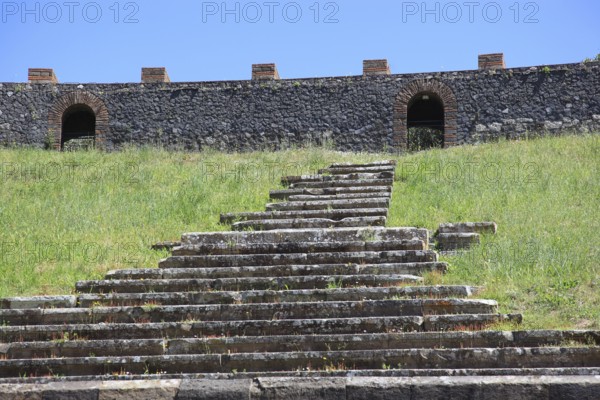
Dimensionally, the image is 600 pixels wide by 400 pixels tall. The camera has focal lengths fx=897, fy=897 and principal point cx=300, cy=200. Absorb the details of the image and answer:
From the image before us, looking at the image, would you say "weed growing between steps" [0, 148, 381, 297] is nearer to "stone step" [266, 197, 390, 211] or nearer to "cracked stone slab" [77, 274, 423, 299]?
"stone step" [266, 197, 390, 211]

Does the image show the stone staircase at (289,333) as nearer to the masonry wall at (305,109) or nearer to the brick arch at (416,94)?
the brick arch at (416,94)

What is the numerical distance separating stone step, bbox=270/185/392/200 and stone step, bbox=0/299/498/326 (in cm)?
576

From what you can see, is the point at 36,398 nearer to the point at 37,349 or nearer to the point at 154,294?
the point at 37,349

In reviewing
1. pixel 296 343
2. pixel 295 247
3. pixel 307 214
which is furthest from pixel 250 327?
pixel 307 214

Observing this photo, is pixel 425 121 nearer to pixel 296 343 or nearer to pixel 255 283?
pixel 255 283

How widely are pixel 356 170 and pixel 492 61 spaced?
589cm

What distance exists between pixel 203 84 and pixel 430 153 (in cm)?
625

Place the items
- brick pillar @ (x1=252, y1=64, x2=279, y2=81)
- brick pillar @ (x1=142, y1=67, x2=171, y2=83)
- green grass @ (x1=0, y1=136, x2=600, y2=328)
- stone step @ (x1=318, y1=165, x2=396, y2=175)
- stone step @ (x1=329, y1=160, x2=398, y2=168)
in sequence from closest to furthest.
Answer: green grass @ (x1=0, y1=136, x2=600, y2=328), stone step @ (x1=318, y1=165, x2=396, y2=175), stone step @ (x1=329, y1=160, x2=398, y2=168), brick pillar @ (x1=252, y1=64, x2=279, y2=81), brick pillar @ (x1=142, y1=67, x2=171, y2=83)

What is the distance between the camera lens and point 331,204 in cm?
1421

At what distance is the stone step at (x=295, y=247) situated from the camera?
1143cm

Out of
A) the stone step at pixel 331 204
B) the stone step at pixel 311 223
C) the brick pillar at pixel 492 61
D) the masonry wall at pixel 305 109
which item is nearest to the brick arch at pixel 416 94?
the masonry wall at pixel 305 109

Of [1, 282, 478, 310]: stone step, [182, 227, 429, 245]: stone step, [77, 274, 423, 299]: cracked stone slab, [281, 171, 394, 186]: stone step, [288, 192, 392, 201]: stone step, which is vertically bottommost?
[1, 282, 478, 310]: stone step

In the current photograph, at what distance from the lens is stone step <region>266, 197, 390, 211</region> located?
46.0 ft

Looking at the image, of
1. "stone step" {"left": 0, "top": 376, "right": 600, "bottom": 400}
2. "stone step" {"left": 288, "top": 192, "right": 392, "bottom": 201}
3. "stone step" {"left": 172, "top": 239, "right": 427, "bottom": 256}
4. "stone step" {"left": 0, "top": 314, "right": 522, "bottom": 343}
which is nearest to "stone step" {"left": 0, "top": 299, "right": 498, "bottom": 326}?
"stone step" {"left": 0, "top": 314, "right": 522, "bottom": 343}
